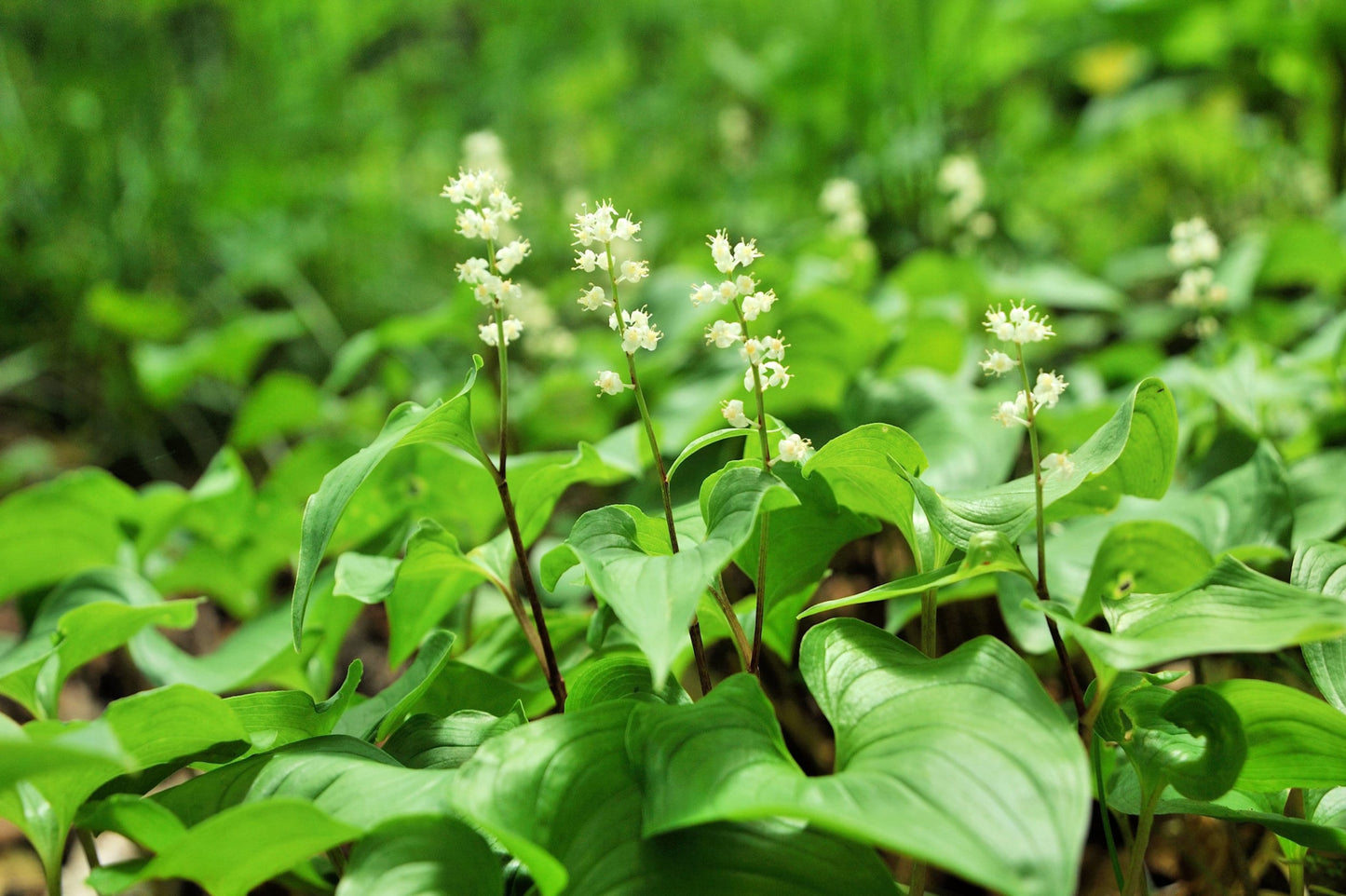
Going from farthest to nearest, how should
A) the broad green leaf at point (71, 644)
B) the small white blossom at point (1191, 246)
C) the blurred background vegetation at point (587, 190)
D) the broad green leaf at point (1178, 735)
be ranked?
1. the blurred background vegetation at point (587, 190)
2. the small white blossom at point (1191, 246)
3. the broad green leaf at point (71, 644)
4. the broad green leaf at point (1178, 735)

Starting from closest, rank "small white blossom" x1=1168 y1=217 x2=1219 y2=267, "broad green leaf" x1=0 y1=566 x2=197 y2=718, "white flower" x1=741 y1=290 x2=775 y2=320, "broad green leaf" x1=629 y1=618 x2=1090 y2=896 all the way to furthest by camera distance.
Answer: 1. "broad green leaf" x1=629 y1=618 x2=1090 y2=896
2. "white flower" x1=741 y1=290 x2=775 y2=320
3. "broad green leaf" x1=0 y1=566 x2=197 y2=718
4. "small white blossom" x1=1168 y1=217 x2=1219 y2=267

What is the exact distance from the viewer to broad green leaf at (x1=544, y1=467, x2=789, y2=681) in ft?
1.66

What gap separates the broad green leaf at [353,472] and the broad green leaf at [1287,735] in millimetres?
616

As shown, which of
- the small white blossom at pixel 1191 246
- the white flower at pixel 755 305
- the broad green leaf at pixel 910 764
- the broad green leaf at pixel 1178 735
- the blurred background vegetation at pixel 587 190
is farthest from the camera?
the blurred background vegetation at pixel 587 190

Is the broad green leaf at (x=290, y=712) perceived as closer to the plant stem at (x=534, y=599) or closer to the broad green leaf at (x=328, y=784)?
the broad green leaf at (x=328, y=784)

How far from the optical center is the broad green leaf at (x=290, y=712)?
Result: 70cm

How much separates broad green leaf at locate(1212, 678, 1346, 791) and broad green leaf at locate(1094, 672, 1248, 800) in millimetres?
38

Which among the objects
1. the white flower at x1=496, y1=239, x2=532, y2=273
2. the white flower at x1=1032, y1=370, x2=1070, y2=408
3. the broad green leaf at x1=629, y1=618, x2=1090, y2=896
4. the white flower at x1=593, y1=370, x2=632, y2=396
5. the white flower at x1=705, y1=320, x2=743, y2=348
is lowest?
the broad green leaf at x1=629, y1=618, x2=1090, y2=896

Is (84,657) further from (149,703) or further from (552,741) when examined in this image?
(552,741)

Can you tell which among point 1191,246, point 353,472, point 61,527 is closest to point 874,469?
point 353,472

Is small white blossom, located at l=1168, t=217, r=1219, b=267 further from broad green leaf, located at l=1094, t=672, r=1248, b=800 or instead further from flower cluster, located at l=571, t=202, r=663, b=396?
flower cluster, located at l=571, t=202, r=663, b=396

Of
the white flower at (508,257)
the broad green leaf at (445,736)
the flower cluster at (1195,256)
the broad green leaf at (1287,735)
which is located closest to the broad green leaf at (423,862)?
the broad green leaf at (445,736)

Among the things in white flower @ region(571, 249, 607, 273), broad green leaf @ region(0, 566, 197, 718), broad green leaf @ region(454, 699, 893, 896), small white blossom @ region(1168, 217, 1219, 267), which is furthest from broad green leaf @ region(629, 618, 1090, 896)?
small white blossom @ region(1168, 217, 1219, 267)

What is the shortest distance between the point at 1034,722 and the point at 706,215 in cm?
230
